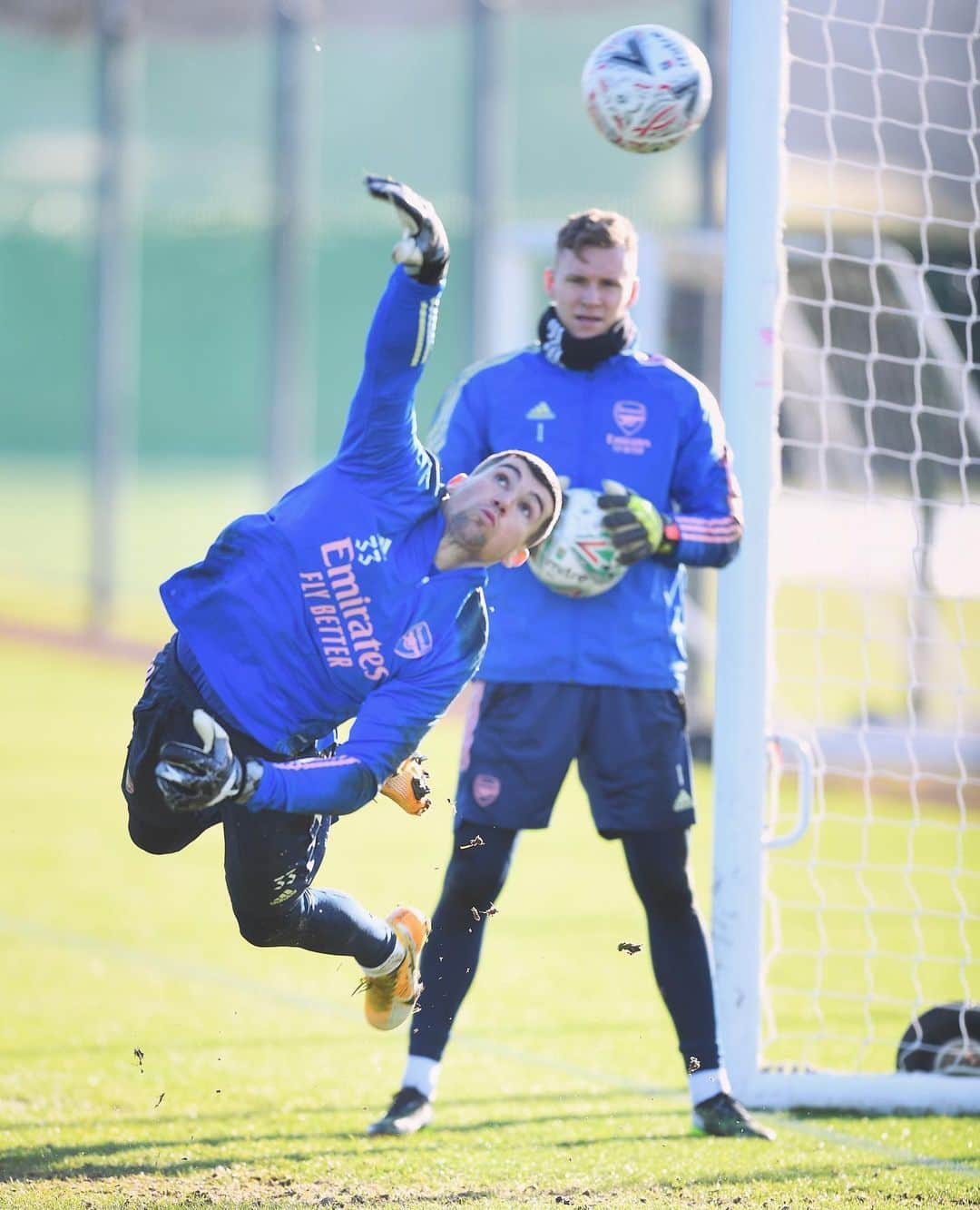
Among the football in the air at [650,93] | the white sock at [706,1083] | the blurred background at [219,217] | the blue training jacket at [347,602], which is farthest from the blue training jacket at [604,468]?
the blurred background at [219,217]

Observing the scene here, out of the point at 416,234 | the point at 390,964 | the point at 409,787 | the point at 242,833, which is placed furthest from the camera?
the point at 390,964

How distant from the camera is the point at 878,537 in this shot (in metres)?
9.34

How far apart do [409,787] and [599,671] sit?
0.81m

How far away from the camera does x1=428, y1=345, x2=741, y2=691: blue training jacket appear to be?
5.14 metres

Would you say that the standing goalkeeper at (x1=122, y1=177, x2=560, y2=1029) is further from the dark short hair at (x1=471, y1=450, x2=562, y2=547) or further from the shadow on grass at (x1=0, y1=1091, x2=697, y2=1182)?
the shadow on grass at (x1=0, y1=1091, x2=697, y2=1182)

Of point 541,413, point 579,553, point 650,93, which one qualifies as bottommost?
point 579,553

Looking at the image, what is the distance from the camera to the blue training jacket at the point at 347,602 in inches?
167

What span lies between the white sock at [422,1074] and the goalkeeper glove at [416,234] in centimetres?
233

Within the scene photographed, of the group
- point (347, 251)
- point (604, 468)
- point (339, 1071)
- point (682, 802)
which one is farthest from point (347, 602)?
point (347, 251)

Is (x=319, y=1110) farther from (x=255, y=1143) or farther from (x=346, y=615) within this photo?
(x=346, y=615)

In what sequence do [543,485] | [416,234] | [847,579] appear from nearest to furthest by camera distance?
[416,234], [543,485], [847,579]

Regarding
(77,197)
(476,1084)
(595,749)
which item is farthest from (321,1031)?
(77,197)

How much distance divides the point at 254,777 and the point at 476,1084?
2161 millimetres

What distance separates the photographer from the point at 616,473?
17.1 ft
